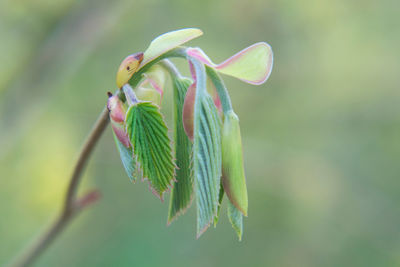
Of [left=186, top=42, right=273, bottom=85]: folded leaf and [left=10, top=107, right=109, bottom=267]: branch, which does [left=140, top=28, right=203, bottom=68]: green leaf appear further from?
[left=10, top=107, right=109, bottom=267]: branch

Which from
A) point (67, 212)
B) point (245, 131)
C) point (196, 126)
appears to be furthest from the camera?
point (245, 131)

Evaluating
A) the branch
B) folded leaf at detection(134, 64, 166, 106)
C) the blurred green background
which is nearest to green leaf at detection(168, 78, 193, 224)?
folded leaf at detection(134, 64, 166, 106)

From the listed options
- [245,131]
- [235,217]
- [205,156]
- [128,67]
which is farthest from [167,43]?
[245,131]

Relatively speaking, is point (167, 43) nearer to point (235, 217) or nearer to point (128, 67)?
point (128, 67)

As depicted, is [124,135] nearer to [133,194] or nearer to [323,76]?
[133,194]

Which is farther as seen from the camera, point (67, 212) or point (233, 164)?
point (67, 212)

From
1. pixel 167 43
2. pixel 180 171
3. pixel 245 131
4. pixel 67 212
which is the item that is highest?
pixel 167 43

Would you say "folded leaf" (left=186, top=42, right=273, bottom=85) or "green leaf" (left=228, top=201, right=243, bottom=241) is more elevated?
"folded leaf" (left=186, top=42, right=273, bottom=85)
